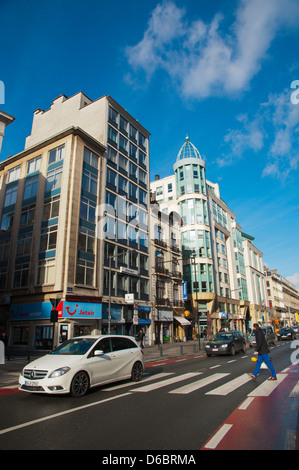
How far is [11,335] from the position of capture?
27.1 meters

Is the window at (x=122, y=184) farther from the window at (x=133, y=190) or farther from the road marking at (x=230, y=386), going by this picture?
the road marking at (x=230, y=386)

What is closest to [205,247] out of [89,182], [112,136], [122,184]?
[122,184]

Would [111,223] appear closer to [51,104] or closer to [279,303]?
[51,104]

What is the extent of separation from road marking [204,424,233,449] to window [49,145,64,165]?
28.7 m

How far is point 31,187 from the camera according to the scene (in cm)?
3100

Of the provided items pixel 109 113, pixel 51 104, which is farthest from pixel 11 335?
pixel 51 104

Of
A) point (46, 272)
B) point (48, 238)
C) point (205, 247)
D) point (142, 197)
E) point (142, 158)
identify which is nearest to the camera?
point (46, 272)

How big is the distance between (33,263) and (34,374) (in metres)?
21.5

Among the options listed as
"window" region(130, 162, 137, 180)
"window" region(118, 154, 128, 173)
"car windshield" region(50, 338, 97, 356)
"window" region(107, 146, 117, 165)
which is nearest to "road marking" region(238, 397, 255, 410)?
"car windshield" region(50, 338, 97, 356)

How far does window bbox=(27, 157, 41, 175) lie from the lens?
104ft

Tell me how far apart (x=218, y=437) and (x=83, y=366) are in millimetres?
4262

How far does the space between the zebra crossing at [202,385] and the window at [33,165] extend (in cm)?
2749

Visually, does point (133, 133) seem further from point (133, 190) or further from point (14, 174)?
point (14, 174)

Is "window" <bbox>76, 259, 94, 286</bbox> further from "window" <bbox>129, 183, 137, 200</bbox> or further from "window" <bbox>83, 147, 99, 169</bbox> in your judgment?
"window" <bbox>129, 183, 137, 200</bbox>
